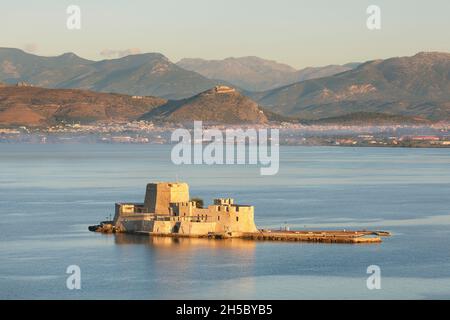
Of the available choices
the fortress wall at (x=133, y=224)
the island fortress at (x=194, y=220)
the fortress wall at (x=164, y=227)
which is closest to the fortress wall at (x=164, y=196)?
the island fortress at (x=194, y=220)

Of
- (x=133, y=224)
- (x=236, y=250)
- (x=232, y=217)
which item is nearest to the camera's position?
(x=236, y=250)

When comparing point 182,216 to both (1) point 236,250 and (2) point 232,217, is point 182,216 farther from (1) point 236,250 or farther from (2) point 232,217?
(1) point 236,250

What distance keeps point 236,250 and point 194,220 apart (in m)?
4.44

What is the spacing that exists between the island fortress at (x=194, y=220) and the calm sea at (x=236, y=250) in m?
1.07

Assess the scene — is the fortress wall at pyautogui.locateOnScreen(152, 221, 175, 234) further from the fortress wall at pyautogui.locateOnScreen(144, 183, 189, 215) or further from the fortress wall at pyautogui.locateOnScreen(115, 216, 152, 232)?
the fortress wall at pyautogui.locateOnScreen(144, 183, 189, 215)

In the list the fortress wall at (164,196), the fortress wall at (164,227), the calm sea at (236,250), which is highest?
the fortress wall at (164,196)

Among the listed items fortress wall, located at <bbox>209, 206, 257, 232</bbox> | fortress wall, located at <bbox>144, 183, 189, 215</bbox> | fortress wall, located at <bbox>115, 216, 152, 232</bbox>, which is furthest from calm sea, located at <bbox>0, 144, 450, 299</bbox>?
fortress wall, located at <bbox>144, 183, 189, 215</bbox>

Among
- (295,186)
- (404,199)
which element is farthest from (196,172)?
(404,199)

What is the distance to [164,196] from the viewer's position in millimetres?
65812

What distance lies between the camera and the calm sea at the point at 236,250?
2060 inches

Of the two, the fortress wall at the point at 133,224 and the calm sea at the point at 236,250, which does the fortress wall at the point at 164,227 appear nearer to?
the fortress wall at the point at 133,224

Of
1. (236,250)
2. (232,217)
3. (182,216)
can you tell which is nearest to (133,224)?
(182,216)

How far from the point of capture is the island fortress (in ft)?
211
